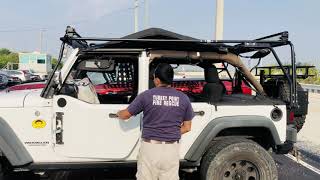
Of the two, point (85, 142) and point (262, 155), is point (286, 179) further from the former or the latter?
point (85, 142)

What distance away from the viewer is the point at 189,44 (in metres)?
5.57

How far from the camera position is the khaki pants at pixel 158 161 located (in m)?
4.41

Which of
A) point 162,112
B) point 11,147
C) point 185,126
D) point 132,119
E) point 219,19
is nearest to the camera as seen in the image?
point 162,112

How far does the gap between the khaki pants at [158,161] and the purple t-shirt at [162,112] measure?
0.28 ft

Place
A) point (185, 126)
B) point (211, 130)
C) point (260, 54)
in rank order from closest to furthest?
point (185, 126)
point (211, 130)
point (260, 54)

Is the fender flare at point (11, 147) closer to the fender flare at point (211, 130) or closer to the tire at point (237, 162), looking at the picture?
the fender flare at point (211, 130)

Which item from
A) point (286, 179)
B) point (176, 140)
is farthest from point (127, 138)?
point (286, 179)

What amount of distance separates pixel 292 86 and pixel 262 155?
0.88 metres

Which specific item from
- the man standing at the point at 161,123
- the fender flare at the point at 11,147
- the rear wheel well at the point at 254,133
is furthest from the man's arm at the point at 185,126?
the fender flare at the point at 11,147

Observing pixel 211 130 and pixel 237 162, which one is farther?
pixel 237 162

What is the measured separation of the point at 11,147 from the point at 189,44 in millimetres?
2204

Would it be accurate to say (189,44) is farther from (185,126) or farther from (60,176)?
(60,176)

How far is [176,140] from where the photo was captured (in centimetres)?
446

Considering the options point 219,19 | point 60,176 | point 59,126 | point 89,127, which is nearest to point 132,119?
point 89,127
